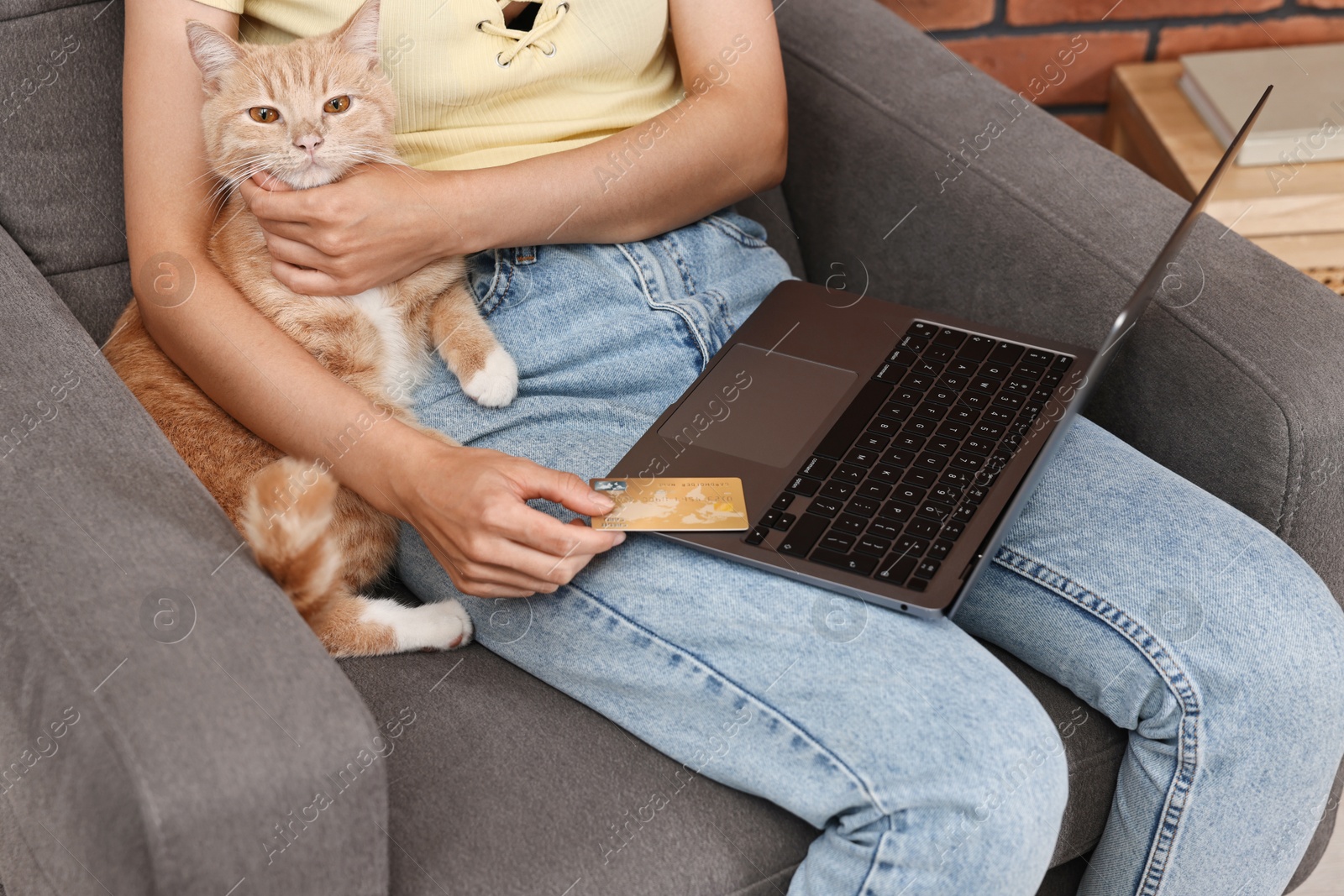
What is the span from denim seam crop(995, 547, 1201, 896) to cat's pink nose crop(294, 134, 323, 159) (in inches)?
28.2

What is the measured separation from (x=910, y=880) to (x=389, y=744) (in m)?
0.38

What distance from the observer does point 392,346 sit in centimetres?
98

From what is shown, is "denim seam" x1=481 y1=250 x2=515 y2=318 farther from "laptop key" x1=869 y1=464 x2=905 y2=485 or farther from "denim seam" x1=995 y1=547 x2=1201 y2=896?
"denim seam" x1=995 y1=547 x2=1201 y2=896

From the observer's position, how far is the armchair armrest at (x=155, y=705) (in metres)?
0.55

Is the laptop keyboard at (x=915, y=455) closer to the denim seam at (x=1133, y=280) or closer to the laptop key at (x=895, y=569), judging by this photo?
the laptop key at (x=895, y=569)

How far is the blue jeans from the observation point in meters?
0.67

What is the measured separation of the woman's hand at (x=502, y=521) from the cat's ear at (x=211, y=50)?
1.25ft

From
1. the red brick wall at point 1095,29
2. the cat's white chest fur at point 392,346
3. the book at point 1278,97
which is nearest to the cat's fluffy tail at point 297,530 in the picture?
the cat's white chest fur at point 392,346

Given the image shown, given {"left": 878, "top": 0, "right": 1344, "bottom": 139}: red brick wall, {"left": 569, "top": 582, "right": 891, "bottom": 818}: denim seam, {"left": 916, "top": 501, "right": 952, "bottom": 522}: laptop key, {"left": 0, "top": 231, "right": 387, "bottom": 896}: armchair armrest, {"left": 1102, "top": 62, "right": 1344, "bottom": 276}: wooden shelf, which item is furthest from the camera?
{"left": 878, "top": 0, "right": 1344, "bottom": 139}: red brick wall

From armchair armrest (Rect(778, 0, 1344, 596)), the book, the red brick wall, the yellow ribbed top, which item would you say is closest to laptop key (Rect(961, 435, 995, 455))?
armchair armrest (Rect(778, 0, 1344, 596))

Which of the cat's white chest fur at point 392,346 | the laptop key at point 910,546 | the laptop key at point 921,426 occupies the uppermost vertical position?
the laptop key at point 921,426

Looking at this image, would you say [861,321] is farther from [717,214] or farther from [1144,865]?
[1144,865]

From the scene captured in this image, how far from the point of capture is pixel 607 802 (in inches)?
28.6

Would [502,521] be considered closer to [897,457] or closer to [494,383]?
[494,383]
